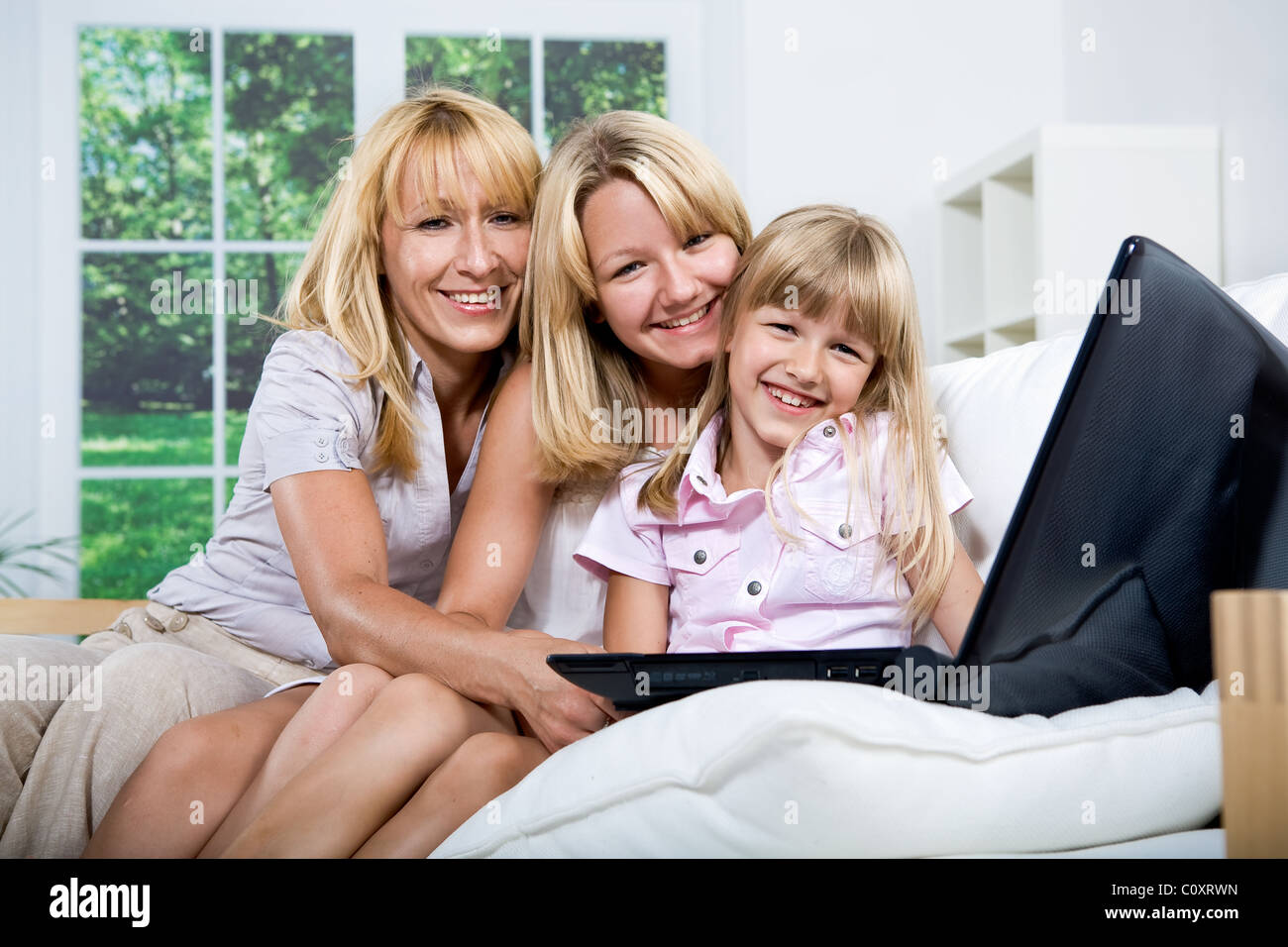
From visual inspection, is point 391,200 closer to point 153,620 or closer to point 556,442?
point 556,442

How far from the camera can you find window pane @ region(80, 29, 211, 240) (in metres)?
3.27

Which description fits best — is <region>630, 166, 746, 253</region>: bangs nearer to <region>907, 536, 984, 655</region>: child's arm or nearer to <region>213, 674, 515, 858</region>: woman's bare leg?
<region>907, 536, 984, 655</region>: child's arm

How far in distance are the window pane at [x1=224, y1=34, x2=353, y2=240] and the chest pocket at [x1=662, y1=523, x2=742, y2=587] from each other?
2.46 meters

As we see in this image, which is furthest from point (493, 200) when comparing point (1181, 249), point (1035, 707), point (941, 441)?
point (1181, 249)

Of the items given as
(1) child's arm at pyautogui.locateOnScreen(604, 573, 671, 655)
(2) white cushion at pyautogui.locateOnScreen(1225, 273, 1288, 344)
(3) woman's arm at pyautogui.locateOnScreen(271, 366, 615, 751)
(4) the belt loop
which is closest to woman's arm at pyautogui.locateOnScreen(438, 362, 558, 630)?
(3) woman's arm at pyautogui.locateOnScreen(271, 366, 615, 751)

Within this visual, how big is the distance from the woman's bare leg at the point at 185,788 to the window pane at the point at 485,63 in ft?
8.90

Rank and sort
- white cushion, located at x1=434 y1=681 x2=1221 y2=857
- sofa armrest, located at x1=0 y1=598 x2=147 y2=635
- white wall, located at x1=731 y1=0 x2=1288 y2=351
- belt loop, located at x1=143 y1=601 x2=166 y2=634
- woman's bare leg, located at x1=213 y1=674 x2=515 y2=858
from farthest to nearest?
white wall, located at x1=731 y1=0 x2=1288 y2=351, sofa armrest, located at x1=0 y1=598 x2=147 y2=635, belt loop, located at x1=143 y1=601 x2=166 y2=634, woman's bare leg, located at x1=213 y1=674 x2=515 y2=858, white cushion, located at x1=434 y1=681 x2=1221 y2=857

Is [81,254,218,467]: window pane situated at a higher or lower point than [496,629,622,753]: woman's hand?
higher

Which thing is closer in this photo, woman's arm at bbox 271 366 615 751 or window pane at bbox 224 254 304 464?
woman's arm at bbox 271 366 615 751

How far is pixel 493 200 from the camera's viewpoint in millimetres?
1305

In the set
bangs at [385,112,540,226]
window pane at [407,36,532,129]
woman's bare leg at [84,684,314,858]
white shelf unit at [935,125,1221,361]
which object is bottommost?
woman's bare leg at [84,684,314,858]

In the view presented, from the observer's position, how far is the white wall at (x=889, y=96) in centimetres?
313

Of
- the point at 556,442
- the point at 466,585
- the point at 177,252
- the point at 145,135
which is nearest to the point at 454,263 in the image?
the point at 556,442

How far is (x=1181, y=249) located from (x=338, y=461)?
2.00 metres
